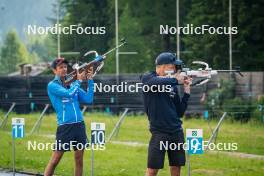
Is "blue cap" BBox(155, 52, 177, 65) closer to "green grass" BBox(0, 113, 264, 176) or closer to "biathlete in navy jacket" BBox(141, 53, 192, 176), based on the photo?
"biathlete in navy jacket" BBox(141, 53, 192, 176)

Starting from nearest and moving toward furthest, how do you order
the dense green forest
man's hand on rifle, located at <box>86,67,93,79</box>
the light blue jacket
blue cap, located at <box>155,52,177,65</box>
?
blue cap, located at <box>155,52,177,65</box>, the light blue jacket, man's hand on rifle, located at <box>86,67,93,79</box>, the dense green forest

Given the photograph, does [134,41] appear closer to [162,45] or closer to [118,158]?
[162,45]

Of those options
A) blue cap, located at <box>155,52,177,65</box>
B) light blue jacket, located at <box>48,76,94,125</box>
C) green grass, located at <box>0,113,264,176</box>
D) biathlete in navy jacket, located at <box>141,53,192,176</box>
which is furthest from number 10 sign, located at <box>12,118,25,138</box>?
blue cap, located at <box>155,52,177,65</box>

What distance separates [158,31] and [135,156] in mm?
13876

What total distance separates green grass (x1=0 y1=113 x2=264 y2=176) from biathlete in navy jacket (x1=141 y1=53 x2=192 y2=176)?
4.03m

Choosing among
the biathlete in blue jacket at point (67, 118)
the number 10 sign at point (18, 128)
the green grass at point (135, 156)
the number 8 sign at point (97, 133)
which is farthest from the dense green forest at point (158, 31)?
the biathlete in blue jacket at point (67, 118)

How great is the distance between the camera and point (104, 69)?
34.5 meters

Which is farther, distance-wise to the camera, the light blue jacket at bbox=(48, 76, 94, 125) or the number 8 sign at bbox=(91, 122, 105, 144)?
the number 8 sign at bbox=(91, 122, 105, 144)

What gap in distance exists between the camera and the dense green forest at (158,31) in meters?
28.5

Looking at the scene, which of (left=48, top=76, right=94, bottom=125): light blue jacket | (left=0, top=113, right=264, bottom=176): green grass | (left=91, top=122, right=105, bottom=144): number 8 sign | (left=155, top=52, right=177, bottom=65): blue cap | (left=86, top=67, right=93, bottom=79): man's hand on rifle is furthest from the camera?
(left=0, top=113, right=264, bottom=176): green grass

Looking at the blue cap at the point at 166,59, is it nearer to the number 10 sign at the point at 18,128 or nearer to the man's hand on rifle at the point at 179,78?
the man's hand on rifle at the point at 179,78

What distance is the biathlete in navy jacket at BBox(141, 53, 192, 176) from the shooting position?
11094 millimetres

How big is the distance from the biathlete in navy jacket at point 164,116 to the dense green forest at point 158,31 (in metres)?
16.4

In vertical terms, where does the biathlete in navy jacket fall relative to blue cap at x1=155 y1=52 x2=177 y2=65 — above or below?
below
